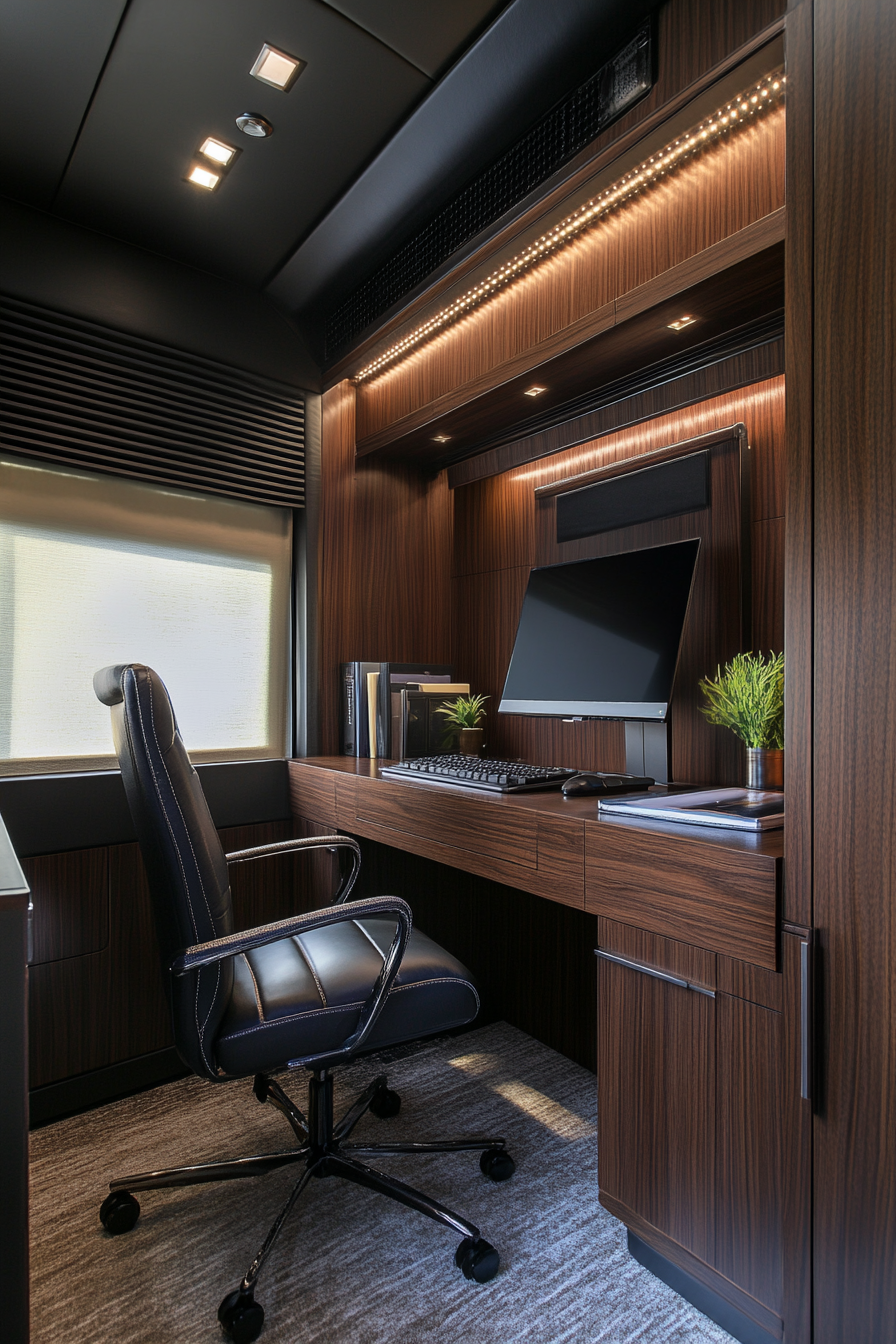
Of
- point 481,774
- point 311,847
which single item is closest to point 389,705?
point 311,847

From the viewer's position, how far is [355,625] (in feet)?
10.7

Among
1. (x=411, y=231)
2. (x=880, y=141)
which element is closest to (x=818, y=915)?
(x=880, y=141)

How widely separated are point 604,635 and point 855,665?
1.10 meters

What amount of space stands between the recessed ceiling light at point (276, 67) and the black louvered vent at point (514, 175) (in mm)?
602

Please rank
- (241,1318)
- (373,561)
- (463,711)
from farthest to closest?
(373,561), (463,711), (241,1318)

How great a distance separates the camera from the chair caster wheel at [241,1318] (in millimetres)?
1484

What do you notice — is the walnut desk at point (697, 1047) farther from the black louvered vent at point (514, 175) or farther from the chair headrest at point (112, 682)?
the black louvered vent at point (514, 175)

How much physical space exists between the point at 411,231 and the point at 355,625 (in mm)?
1518

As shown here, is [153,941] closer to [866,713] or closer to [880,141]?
[866,713]

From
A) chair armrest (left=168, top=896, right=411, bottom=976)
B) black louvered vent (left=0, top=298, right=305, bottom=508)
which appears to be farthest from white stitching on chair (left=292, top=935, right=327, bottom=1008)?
black louvered vent (left=0, top=298, right=305, bottom=508)

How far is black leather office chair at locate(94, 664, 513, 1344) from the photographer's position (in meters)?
1.57

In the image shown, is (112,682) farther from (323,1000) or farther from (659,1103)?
(659,1103)

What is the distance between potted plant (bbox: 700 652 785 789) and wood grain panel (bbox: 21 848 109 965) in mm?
2096

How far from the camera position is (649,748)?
231 cm
